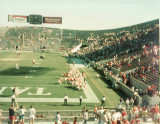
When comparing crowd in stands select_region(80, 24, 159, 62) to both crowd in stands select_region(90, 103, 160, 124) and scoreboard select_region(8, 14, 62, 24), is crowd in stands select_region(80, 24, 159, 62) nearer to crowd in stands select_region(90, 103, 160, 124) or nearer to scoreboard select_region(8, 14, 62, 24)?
scoreboard select_region(8, 14, 62, 24)

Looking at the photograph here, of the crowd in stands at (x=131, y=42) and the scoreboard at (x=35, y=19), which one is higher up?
the scoreboard at (x=35, y=19)

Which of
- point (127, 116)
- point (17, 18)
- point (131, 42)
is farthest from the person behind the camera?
point (17, 18)

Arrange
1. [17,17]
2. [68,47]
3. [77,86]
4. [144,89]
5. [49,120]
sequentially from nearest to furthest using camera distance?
[49,120], [144,89], [77,86], [17,17], [68,47]

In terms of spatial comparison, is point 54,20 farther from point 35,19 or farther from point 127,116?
point 127,116

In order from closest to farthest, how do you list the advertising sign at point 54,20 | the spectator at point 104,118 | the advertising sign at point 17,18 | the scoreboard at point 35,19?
the spectator at point 104,118 → the scoreboard at point 35,19 → the advertising sign at point 17,18 → the advertising sign at point 54,20

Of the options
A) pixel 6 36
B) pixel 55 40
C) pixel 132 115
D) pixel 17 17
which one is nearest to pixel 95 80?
pixel 132 115

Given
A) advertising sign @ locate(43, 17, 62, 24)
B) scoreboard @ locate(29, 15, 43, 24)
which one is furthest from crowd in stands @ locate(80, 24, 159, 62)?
advertising sign @ locate(43, 17, 62, 24)

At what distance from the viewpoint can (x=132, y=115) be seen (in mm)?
16719

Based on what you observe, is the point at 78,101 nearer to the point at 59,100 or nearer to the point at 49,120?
the point at 59,100

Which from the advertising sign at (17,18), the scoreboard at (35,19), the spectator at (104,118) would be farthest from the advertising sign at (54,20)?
the spectator at (104,118)

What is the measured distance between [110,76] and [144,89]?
855 centimetres

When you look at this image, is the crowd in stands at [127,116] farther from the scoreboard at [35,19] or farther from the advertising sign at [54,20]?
the advertising sign at [54,20]

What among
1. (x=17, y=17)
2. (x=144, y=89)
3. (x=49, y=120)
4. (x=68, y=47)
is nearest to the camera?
(x=49, y=120)

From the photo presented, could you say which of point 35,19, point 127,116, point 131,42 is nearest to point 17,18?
point 35,19
